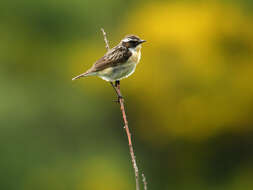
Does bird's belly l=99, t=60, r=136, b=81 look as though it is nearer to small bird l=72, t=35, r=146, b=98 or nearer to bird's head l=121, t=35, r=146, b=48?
small bird l=72, t=35, r=146, b=98

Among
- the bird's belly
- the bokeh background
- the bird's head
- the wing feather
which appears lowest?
the bird's belly

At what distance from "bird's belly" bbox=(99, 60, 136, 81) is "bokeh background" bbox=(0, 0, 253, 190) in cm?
1267

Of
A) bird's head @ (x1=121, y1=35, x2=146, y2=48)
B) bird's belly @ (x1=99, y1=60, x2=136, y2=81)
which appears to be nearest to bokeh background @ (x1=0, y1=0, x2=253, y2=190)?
bird's head @ (x1=121, y1=35, x2=146, y2=48)

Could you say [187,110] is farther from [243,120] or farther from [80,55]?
[80,55]

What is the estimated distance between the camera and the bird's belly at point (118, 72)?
9.38 metres

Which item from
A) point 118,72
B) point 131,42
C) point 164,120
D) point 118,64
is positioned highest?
point 164,120

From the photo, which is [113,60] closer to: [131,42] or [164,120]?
[131,42]

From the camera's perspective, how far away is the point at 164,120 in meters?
23.7

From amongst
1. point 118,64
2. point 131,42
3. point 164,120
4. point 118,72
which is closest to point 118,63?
point 118,64

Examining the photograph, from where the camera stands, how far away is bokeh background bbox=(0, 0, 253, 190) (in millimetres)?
23000

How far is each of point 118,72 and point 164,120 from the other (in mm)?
14389

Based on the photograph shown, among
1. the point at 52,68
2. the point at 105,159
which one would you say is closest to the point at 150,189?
the point at 105,159

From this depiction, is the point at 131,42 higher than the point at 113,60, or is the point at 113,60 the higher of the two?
the point at 131,42

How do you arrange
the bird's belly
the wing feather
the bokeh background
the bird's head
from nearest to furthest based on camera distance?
the bird's belly
the wing feather
the bird's head
the bokeh background
